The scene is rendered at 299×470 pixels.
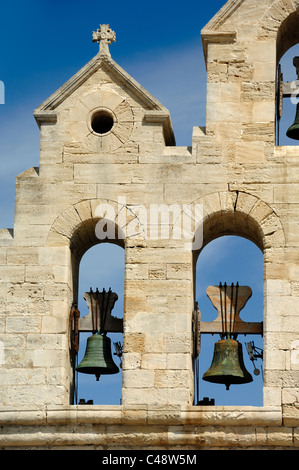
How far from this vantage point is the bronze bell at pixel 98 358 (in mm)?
29375

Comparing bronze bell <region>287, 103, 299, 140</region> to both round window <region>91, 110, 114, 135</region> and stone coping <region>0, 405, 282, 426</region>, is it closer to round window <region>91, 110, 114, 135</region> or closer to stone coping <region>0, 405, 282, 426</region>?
round window <region>91, 110, 114, 135</region>

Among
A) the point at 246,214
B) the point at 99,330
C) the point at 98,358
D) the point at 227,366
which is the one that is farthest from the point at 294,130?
the point at 98,358

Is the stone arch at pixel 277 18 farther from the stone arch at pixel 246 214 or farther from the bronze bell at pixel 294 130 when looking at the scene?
the stone arch at pixel 246 214

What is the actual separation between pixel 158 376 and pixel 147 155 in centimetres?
333

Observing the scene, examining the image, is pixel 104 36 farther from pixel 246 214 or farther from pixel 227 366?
pixel 227 366

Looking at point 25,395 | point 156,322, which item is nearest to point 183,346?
point 156,322

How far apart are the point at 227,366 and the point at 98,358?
73.2 inches

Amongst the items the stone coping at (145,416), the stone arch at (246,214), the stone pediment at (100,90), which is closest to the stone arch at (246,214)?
the stone arch at (246,214)

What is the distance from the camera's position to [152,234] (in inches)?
1150

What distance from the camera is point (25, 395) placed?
28469mm

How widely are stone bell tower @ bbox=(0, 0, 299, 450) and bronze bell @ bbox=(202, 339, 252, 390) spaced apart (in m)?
0.33

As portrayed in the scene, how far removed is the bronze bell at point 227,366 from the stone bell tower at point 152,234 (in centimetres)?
33
